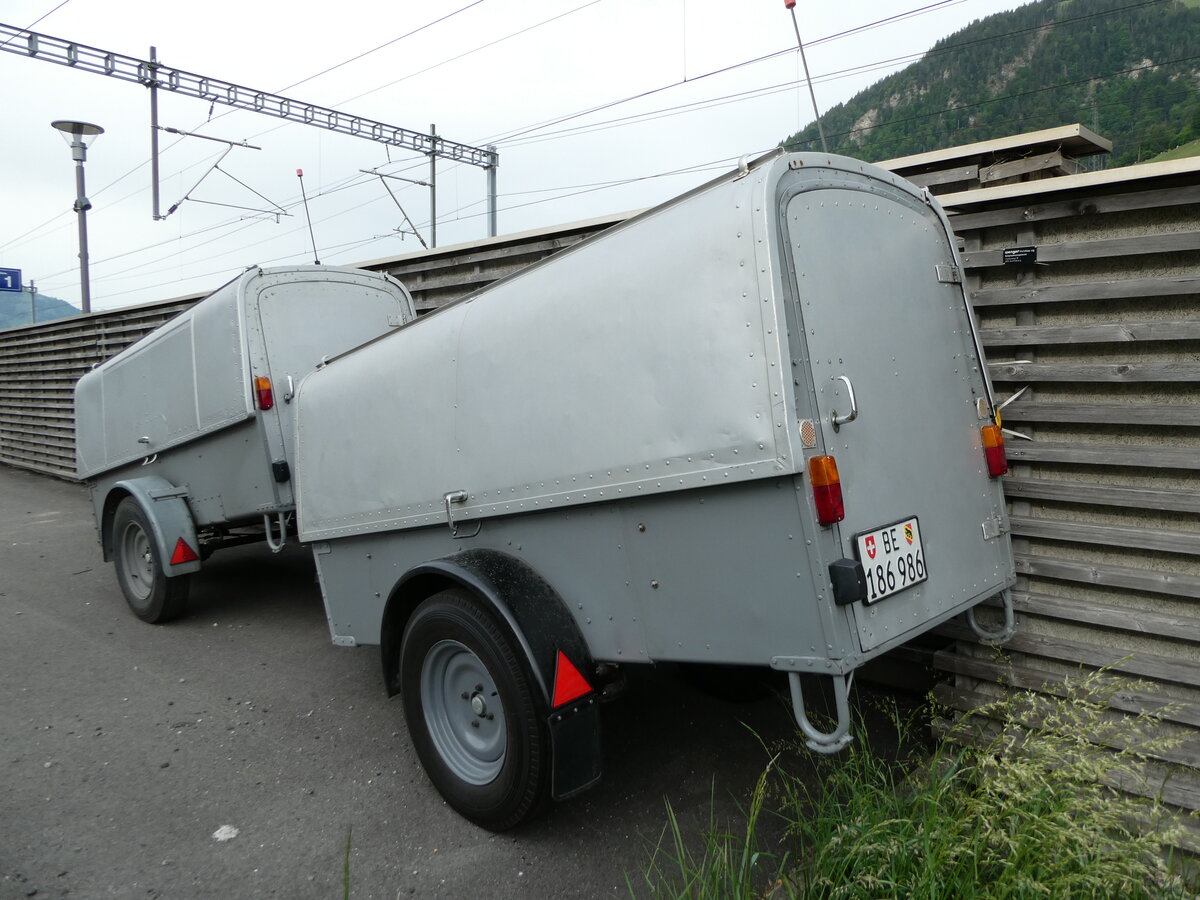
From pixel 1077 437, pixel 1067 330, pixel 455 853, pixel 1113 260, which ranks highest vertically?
pixel 1113 260

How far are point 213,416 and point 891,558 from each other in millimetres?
4619

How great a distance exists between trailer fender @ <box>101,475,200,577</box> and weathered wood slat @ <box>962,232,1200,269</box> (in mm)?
5385

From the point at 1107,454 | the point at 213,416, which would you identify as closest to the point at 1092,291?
the point at 1107,454

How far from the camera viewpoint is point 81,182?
49.8 feet

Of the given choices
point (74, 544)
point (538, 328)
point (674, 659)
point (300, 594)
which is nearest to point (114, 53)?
point (74, 544)

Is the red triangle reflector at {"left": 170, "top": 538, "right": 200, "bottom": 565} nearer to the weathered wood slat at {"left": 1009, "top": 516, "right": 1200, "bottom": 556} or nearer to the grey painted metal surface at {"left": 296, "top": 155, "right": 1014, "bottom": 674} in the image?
the grey painted metal surface at {"left": 296, "top": 155, "right": 1014, "bottom": 674}

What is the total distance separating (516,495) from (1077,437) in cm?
240

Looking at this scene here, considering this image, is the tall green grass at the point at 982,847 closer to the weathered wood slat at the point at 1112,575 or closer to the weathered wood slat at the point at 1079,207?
the weathered wood slat at the point at 1112,575

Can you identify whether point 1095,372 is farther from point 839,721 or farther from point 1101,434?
point 839,721

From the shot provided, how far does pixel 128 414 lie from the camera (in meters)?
6.34

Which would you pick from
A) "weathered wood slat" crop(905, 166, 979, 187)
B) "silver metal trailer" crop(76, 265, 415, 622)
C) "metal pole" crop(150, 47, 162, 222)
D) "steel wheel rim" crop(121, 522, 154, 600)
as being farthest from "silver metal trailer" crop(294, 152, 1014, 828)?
"metal pole" crop(150, 47, 162, 222)

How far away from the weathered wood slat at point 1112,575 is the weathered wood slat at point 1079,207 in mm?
1443

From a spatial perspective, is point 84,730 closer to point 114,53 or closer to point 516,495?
point 516,495

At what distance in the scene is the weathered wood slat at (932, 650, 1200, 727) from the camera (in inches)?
118
